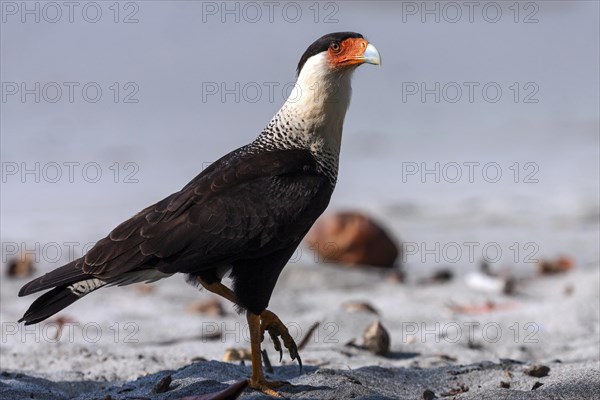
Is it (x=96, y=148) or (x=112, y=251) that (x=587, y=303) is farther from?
(x=96, y=148)

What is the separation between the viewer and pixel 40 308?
5.35 meters

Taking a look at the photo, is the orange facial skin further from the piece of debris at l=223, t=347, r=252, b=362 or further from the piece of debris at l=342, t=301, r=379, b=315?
the piece of debris at l=342, t=301, r=379, b=315

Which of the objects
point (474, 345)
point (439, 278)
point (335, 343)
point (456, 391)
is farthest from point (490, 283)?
point (456, 391)

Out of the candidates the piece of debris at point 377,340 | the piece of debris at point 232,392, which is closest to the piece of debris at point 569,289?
the piece of debris at point 377,340

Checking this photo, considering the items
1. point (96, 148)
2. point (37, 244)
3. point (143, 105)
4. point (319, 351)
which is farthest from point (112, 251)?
point (143, 105)

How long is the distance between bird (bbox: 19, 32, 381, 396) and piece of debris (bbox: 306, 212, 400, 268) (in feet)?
12.7

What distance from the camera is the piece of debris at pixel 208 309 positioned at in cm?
822

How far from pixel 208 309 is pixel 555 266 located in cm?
329

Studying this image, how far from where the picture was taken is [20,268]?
9461mm

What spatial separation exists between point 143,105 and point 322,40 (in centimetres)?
1169

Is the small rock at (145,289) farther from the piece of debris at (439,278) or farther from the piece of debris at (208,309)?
the piece of debris at (439,278)

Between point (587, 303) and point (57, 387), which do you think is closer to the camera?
point (57, 387)

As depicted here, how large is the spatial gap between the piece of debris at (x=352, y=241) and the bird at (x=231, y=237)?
388 cm

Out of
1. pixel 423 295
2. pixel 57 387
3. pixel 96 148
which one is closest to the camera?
pixel 57 387
